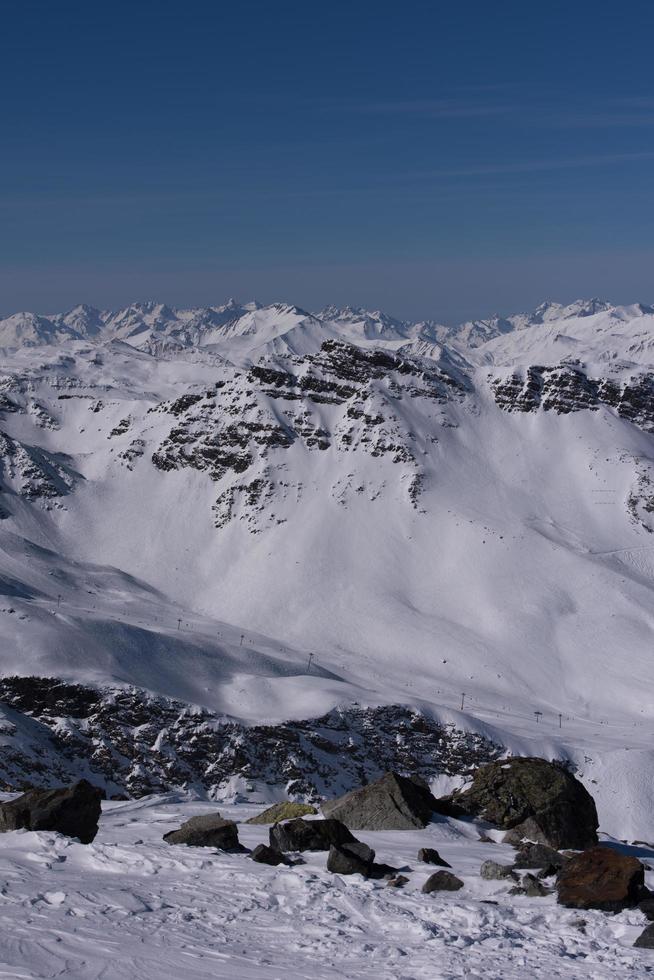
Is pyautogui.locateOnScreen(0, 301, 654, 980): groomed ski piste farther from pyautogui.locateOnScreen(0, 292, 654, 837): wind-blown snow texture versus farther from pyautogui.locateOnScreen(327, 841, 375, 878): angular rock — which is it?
pyautogui.locateOnScreen(327, 841, 375, 878): angular rock

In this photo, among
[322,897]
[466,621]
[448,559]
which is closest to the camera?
[322,897]

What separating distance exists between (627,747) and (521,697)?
2814 cm

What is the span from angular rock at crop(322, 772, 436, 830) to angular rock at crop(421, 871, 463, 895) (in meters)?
7.22

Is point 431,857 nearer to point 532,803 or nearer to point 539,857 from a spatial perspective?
point 539,857

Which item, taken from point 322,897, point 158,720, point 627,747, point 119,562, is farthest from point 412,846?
point 119,562

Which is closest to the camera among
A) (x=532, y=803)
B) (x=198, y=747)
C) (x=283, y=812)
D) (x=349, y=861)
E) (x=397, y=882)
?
(x=397, y=882)

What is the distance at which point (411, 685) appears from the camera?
462 feet

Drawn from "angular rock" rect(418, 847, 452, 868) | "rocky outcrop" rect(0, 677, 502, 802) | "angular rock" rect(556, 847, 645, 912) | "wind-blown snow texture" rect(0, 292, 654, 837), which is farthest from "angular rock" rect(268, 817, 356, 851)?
"wind-blown snow texture" rect(0, 292, 654, 837)

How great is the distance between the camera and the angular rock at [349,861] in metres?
23.5

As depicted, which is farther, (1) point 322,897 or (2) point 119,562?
(2) point 119,562

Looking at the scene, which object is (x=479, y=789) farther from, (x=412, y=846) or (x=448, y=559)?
(x=448, y=559)

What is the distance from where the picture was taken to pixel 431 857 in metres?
25.1

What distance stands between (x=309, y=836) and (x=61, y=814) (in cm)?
717

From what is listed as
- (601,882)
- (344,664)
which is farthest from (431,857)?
(344,664)
